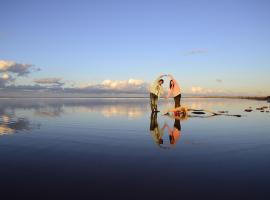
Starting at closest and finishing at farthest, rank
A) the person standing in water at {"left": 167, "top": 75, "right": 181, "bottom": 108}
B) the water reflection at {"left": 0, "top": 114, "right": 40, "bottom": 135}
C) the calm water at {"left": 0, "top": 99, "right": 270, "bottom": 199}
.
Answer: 1. the calm water at {"left": 0, "top": 99, "right": 270, "bottom": 199}
2. the water reflection at {"left": 0, "top": 114, "right": 40, "bottom": 135}
3. the person standing in water at {"left": 167, "top": 75, "right": 181, "bottom": 108}

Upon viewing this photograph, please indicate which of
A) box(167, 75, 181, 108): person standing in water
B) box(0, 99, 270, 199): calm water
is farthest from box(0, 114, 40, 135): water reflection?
box(167, 75, 181, 108): person standing in water

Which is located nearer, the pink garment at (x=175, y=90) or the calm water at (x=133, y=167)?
the calm water at (x=133, y=167)

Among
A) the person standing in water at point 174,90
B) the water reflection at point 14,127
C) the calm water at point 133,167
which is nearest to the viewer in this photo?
the calm water at point 133,167

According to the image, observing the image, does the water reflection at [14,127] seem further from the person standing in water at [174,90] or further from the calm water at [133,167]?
the person standing in water at [174,90]

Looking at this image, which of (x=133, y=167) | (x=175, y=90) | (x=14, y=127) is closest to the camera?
(x=133, y=167)

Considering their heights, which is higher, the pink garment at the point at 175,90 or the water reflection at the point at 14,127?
the pink garment at the point at 175,90

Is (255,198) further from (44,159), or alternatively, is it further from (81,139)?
(81,139)

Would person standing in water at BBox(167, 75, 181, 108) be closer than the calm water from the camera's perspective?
No

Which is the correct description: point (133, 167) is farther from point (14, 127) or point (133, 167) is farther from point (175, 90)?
point (175, 90)

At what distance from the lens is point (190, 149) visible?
1246 cm

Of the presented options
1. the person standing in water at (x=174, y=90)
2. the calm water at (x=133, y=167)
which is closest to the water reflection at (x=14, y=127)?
the calm water at (x=133, y=167)

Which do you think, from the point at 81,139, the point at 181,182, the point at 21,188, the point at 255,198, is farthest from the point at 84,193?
the point at 81,139

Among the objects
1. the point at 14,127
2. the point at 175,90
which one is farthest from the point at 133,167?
the point at 175,90

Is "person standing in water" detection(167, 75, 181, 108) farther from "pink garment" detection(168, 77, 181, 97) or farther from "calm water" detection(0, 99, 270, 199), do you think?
"calm water" detection(0, 99, 270, 199)
